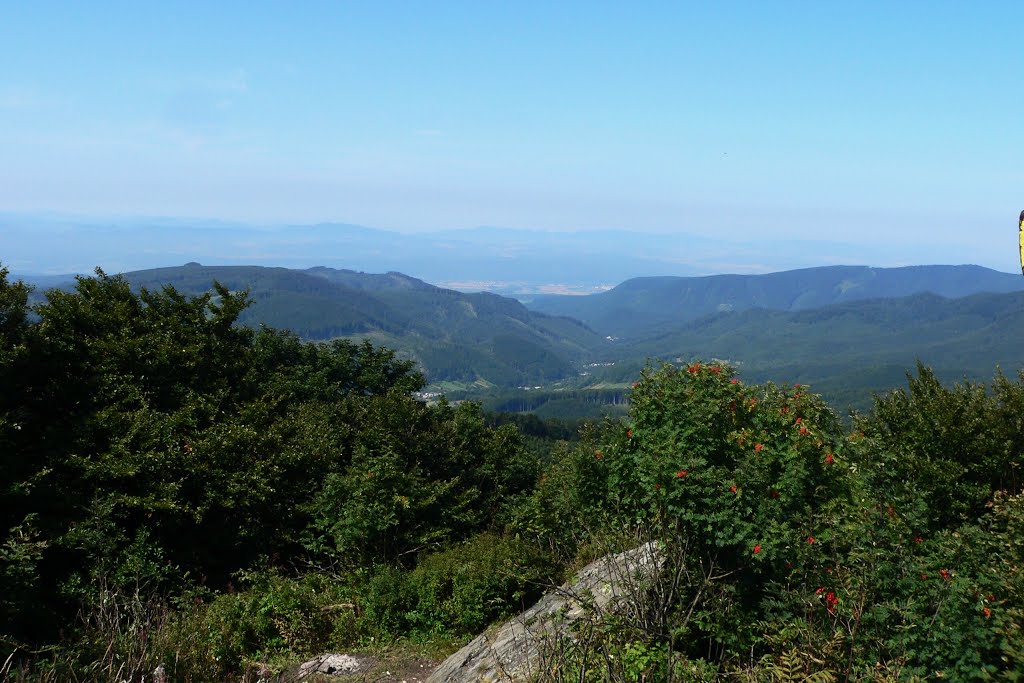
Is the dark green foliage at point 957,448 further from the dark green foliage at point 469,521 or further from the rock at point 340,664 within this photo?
the rock at point 340,664

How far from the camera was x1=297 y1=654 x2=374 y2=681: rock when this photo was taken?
8.47m

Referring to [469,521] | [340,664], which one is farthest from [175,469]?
[340,664]

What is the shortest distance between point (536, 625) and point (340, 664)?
2976 millimetres

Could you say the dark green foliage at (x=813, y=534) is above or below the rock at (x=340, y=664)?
above

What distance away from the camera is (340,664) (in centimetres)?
870

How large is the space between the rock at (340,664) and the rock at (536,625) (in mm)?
1269

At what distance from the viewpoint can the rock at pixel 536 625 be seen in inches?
254

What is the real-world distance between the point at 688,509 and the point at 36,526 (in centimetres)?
1160

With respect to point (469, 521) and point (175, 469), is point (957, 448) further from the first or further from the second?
point (175, 469)

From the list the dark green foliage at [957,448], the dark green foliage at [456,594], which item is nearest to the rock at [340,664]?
the dark green foliage at [456,594]

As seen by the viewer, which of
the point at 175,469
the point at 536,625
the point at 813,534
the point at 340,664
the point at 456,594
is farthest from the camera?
the point at 175,469

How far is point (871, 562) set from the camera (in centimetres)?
631

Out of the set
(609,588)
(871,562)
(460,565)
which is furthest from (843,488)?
(460,565)

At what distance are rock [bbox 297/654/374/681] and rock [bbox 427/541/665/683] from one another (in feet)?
4.16
